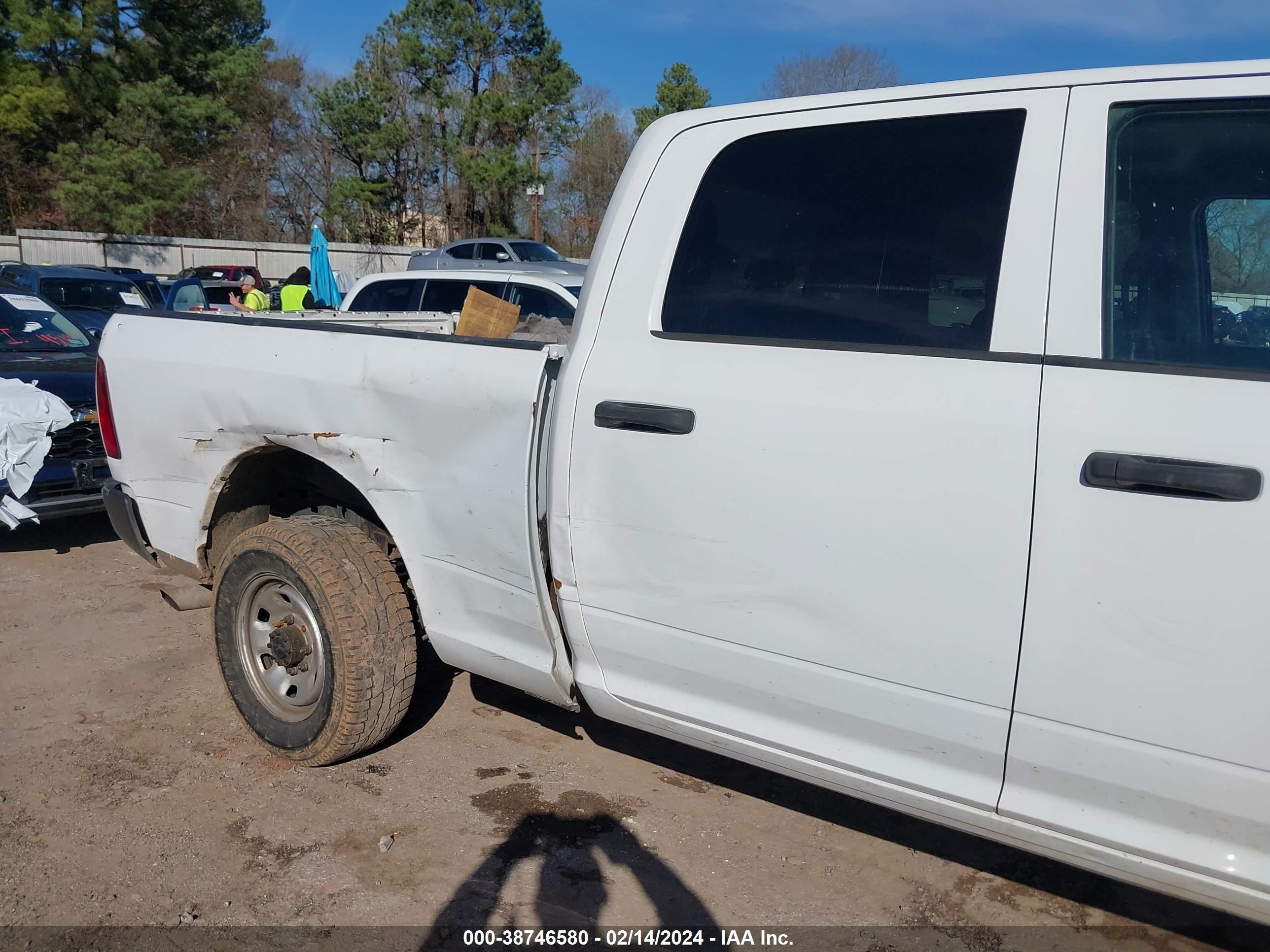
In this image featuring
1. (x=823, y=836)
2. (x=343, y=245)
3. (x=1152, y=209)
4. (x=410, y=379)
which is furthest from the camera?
(x=343, y=245)

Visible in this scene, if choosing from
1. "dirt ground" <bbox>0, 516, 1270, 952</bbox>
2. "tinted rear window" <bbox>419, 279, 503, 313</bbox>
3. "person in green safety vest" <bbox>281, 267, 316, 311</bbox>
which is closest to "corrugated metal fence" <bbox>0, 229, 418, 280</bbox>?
"person in green safety vest" <bbox>281, 267, 316, 311</bbox>

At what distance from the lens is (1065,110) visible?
7.48 feet

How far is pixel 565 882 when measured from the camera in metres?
3.04

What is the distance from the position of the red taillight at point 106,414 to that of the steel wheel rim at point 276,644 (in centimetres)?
88

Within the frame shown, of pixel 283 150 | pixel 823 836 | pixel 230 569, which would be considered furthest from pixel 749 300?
pixel 283 150

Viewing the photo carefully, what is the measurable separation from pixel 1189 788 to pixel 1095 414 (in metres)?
0.78

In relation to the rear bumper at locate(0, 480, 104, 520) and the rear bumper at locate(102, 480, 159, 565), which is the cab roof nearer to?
the rear bumper at locate(102, 480, 159, 565)

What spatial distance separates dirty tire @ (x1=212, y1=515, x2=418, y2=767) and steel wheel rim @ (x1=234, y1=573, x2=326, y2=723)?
4 centimetres

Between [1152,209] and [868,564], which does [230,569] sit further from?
[1152,209]

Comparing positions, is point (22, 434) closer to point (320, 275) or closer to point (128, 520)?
point (128, 520)

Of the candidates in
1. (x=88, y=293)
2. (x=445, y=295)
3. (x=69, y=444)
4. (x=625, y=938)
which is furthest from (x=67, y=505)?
(x=88, y=293)

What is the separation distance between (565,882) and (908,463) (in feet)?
5.51

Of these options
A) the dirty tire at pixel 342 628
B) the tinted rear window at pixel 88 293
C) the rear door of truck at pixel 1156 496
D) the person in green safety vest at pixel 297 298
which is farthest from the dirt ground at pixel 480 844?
the tinted rear window at pixel 88 293

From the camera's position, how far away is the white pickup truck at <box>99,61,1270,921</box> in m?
2.05
